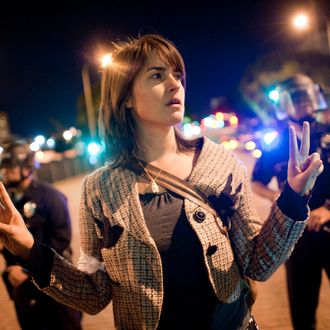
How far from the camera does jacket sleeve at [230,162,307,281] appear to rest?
1572 mm

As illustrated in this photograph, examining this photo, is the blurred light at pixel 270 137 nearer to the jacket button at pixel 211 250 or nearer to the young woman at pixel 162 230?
the young woman at pixel 162 230

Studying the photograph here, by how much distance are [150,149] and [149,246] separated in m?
0.56

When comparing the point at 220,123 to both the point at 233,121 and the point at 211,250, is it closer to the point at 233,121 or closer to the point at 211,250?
the point at 233,121

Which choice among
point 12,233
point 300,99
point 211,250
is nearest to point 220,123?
point 300,99

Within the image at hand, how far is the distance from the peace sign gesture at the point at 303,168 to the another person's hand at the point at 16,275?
9.23ft

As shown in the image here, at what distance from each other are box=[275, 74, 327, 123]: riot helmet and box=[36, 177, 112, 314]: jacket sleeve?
2.03 meters

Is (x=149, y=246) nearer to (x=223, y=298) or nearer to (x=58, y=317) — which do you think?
(x=223, y=298)

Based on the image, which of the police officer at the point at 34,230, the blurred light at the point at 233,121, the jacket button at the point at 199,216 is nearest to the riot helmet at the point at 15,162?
the police officer at the point at 34,230

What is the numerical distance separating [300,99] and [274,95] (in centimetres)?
46

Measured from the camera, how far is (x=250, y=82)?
42906 mm

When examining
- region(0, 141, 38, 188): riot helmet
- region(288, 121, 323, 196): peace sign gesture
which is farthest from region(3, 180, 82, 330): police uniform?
region(288, 121, 323, 196): peace sign gesture

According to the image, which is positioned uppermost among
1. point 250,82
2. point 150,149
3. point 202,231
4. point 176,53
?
point 176,53

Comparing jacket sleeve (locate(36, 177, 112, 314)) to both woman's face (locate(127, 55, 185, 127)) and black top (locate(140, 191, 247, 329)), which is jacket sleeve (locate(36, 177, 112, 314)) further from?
woman's face (locate(127, 55, 185, 127))

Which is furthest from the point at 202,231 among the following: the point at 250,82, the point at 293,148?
the point at 250,82
